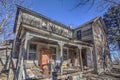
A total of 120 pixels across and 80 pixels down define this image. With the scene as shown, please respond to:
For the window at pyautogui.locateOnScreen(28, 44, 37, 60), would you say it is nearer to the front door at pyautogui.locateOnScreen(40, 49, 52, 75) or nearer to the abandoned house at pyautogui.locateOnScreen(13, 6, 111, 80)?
the abandoned house at pyautogui.locateOnScreen(13, 6, 111, 80)

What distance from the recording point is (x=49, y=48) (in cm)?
1140

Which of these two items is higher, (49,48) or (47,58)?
(49,48)

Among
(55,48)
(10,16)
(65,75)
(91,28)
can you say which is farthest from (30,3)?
(65,75)

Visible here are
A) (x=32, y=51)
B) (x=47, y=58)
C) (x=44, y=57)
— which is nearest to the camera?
(x=32, y=51)

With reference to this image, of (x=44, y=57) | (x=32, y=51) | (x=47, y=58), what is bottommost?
(x=47, y=58)

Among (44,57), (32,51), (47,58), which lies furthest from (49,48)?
(32,51)

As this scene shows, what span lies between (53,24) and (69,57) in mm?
5124

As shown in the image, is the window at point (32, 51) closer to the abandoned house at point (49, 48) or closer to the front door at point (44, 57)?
the abandoned house at point (49, 48)

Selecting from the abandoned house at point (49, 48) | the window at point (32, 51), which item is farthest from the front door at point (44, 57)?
the window at point (32, 51)

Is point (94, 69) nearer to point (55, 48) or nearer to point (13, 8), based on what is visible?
point (55, 48)

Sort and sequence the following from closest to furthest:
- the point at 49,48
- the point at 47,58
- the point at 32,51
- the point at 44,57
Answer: the point at 32,51 < the point at 44,57 < the point at 47,58 < the point at 49,48

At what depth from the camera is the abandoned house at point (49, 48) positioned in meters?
7.88

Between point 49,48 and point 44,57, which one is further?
point 49,48

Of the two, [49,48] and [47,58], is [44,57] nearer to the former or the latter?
[47,58]
